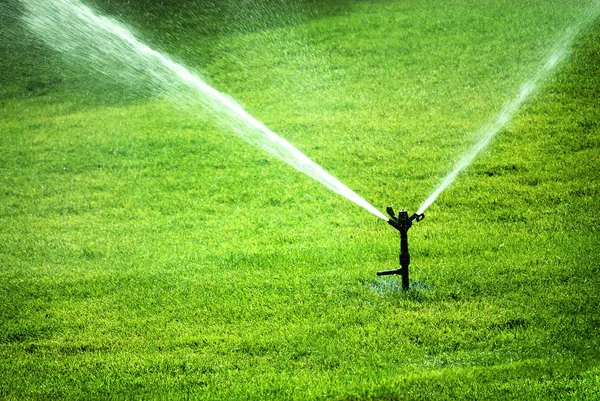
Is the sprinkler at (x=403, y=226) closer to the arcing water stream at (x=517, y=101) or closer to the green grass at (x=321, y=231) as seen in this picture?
the green grass at (x=321, y=231)

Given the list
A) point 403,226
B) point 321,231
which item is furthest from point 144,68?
point 403,226

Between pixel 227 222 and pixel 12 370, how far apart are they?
3.57 metres

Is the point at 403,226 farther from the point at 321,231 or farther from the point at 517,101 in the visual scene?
the point at 517,101

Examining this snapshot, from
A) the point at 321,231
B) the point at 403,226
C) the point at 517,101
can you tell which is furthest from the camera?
the point at 517,101

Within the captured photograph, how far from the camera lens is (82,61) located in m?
18.9

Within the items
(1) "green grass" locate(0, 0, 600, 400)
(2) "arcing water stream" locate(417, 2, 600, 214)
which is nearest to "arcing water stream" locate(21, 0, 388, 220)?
(1) "green grass" locate(0, 0, 600, 400)

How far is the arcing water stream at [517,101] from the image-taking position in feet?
29.2

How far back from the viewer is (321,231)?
7820mm

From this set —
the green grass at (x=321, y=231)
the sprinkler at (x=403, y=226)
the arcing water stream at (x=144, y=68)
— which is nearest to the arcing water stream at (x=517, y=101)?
the green grass at (x=321, y=231)

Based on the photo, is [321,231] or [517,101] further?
[517,101]

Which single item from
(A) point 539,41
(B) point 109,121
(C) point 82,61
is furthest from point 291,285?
(C) point 82,61

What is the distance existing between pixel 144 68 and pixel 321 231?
36.6 feet

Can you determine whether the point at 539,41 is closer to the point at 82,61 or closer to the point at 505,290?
the point at 505,290

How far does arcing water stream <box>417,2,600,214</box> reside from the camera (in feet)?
29.2
